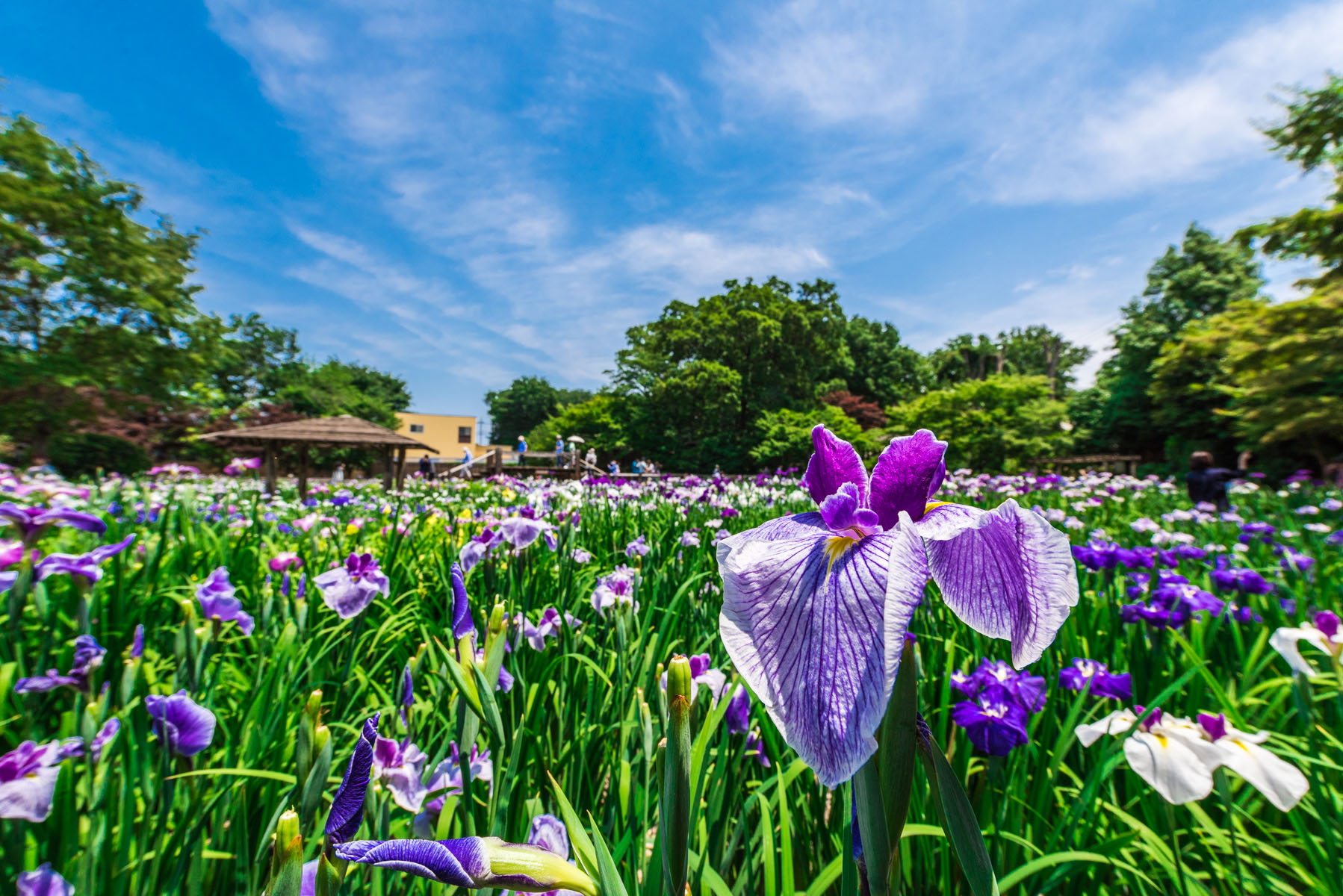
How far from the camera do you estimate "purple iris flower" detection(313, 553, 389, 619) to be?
1.70 metres

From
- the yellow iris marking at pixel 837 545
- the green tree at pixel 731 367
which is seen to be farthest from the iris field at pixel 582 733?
the green tree at pixel 731 367

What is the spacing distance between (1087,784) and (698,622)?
140 cm

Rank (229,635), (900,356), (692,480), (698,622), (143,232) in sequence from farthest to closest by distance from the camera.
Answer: (900,356) < (143,232) < (692,480) < (229,635) < (698,622)

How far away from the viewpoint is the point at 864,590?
49 cm

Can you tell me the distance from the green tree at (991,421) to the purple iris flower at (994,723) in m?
17.6

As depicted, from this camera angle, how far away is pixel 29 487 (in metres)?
4.14

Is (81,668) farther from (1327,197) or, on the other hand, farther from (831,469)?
(1327,197)

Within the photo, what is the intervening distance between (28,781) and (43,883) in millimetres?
236

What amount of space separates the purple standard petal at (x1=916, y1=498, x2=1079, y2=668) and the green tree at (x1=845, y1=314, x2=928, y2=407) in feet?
136

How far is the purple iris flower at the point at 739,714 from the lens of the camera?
4.65ft

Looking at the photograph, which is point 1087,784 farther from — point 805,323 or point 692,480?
point 805,323

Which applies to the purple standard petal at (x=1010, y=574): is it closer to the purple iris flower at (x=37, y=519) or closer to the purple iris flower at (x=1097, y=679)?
the purple iris flower at (x=1097, y=679)

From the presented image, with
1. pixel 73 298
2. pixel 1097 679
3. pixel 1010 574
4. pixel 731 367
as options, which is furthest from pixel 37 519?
pixel 731 367

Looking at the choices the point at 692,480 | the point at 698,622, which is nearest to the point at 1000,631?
the point at 698,622
